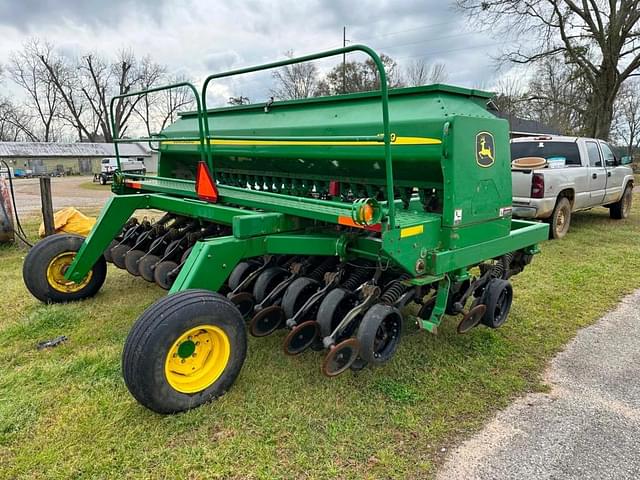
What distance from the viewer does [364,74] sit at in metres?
29.3

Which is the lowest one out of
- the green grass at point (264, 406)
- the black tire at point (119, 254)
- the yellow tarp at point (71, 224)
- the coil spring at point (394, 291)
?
→ the green grass at point (264, 406)

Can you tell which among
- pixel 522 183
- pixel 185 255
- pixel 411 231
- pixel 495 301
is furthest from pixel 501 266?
pixel 522 183

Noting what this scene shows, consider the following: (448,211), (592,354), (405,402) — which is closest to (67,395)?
(405,402)

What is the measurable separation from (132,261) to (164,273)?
586 mm

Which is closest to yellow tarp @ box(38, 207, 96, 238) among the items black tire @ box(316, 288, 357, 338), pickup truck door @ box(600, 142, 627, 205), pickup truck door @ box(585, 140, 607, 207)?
black tire @ box(316, 288, 357, 338)

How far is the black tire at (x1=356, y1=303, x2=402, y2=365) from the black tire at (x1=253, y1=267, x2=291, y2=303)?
84 cm

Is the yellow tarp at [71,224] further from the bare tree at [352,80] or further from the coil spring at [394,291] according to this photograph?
the bare tree at [352,80]

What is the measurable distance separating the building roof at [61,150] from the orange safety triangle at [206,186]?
150 feet

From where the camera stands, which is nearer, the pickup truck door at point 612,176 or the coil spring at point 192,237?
the coil spring at point 192,237

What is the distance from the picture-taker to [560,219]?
25.1 ft

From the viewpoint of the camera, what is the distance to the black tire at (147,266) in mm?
4074

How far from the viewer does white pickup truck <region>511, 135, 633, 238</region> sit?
714cm

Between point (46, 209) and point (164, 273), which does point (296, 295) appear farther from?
point (46, 209)

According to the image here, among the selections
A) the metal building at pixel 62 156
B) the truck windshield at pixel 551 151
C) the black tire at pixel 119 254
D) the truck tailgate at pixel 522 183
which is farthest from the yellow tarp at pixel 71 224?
the metal building at pixel 62 156
